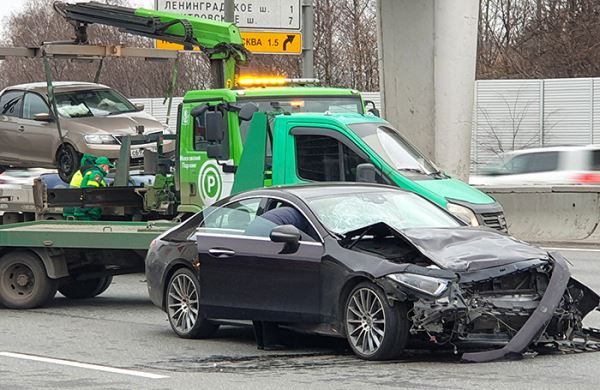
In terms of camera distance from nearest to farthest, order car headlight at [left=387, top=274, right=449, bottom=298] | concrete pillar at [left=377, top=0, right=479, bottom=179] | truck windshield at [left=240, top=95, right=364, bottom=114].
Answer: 1. car headlight at [left=387, top=274, right=449, bottom=298]
2. truck windshield at [left=240, top=95, right=364, bottom=114]
3. concrete pillar at [left=377, top=0, right=479, bottom=179]

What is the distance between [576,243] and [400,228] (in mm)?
11502

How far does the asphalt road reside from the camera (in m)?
8.97

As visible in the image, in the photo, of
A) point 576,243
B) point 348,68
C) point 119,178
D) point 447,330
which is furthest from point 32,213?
point 348,68

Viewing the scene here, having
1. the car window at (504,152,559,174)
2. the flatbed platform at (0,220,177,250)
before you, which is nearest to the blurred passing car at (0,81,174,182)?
the flatbed platform at (0,220,177,250)

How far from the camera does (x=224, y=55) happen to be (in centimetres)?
1816

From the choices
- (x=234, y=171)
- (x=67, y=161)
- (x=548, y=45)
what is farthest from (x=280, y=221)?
(x=548, y=45)

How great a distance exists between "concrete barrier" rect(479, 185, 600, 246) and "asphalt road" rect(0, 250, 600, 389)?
29.7 feet

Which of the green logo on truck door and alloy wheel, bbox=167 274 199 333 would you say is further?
the green logo on truck door

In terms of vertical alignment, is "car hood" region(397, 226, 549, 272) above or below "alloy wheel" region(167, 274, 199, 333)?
above

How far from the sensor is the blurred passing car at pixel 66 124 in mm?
20562

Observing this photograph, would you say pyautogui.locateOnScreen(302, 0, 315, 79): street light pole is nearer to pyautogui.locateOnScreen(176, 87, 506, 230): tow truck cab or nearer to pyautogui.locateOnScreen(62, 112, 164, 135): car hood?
pyautogui.locateOnScreen(62, 112, 164, 135): car hood

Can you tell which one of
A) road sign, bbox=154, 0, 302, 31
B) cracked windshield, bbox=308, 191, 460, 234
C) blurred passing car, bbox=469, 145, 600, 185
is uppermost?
road sign, bbox=154, 0, 302, 31

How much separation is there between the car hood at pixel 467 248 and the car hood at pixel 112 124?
1079 cm

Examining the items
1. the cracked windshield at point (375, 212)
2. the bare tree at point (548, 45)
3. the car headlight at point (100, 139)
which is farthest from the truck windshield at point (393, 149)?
the bare tree at point (548, 45)
